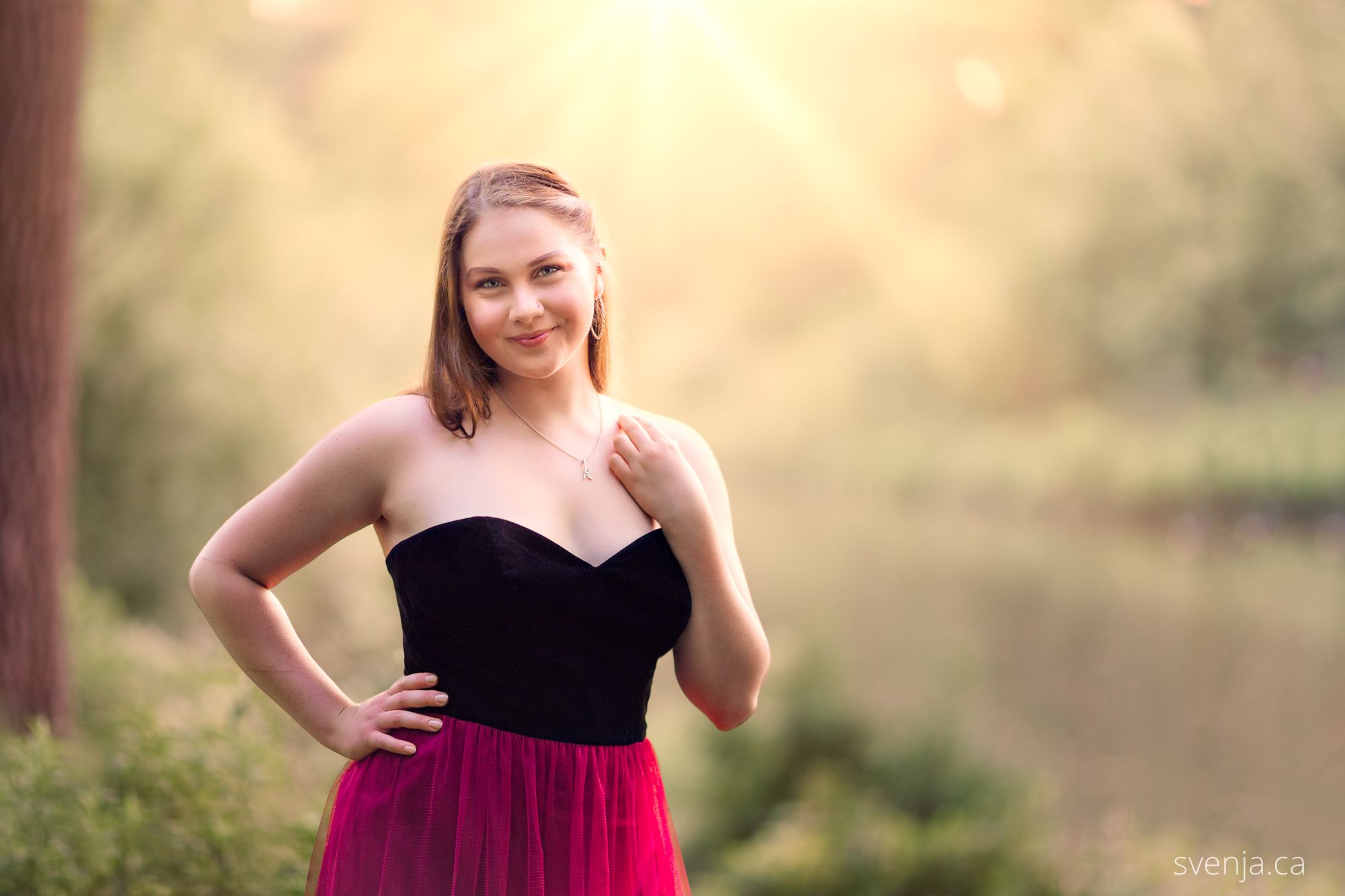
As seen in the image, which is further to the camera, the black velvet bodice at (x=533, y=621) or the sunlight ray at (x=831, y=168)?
the sunlight ray at (x=831, y=168)

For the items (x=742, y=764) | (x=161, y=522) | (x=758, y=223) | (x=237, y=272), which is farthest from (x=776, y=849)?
(x=758, y=223)

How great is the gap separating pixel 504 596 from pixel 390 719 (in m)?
0.28

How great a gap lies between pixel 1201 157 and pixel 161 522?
898cm

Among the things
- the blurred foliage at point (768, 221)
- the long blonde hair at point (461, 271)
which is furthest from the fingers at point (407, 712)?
the blurred foliage at point (768, 221)

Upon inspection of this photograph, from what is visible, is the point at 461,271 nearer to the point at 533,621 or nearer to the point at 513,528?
the point at 513,528

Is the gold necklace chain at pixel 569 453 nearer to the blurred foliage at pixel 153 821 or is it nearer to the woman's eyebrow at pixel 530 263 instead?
the woman's eyebrow at pixel 530 263

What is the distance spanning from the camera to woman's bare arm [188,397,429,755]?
4.93ft

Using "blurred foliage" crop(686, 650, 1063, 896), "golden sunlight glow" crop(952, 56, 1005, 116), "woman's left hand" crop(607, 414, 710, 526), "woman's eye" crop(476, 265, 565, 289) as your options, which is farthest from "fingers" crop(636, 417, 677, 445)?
"golden sunlight glow" crop(952, 56, 1005, 116)

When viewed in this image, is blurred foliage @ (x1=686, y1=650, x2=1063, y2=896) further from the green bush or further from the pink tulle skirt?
the pink tulle skirt

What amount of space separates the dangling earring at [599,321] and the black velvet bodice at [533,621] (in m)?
0.40

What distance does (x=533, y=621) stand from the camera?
144 cm

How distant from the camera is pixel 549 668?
1.47 meters

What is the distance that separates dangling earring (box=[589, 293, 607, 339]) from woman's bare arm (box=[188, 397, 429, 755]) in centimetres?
37

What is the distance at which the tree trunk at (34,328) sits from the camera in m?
3.69
